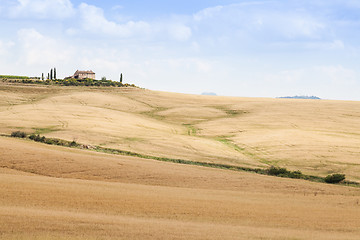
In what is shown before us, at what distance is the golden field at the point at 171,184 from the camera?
35.0 ft

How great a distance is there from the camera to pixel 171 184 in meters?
17.9

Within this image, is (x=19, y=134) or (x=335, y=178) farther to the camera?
(x=19, y=134)

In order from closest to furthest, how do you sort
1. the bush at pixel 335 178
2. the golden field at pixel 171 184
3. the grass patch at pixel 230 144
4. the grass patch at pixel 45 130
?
1. the golden field at pixel 171 184
2. the bush at pixel 335 178
3. the grass patch at pixel 230 144
4. the grass patch at pixel 45 130

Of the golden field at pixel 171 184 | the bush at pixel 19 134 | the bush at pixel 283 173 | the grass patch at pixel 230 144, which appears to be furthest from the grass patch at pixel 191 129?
the bush at pixel 283 173

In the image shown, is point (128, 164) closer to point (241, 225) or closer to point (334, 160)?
point (241, 225)

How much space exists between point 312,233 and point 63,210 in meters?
7.06

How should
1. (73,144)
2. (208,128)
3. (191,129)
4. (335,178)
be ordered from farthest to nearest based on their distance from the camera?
(191,129)
(208,128)
(73,144)
(335,178)

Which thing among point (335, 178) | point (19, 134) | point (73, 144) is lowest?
point (335, 178)

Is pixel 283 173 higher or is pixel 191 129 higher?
pixel 191 129

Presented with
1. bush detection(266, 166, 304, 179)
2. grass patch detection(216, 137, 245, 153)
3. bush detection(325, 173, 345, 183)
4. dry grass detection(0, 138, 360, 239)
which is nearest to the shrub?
dry grass detection(0, 138, 360, 239)

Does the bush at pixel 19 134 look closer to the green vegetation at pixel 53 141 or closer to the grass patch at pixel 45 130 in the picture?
the green vegetation at pixel 53 141

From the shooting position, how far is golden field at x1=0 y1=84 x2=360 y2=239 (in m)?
10.7

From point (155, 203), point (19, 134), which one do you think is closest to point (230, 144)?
point (19, 134)

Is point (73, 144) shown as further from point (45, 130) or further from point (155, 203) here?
point (155, 203)
